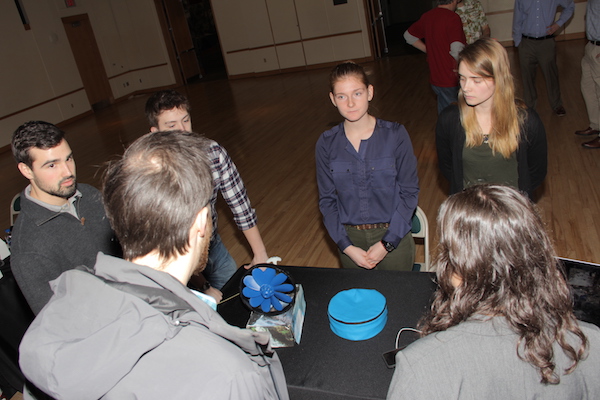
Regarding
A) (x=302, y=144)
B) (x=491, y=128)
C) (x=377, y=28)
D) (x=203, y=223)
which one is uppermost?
(x=377, y=28)

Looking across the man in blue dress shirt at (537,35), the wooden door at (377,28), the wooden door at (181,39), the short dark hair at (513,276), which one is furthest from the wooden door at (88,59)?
the short dark hair at (513,276)

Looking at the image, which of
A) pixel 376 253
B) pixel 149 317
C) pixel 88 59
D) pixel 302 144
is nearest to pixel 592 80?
pixel 302 144

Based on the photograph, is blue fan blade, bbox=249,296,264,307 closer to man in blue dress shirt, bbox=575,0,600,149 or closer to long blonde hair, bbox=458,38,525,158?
long blonde hair, bbox=458,38,525,158

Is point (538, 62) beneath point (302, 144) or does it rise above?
above

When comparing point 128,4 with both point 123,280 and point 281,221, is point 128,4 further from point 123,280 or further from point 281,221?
point 123,280

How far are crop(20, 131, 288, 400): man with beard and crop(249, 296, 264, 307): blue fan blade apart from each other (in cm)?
56

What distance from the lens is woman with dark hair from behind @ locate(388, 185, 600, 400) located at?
1.11 metres

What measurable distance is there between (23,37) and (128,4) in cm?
404

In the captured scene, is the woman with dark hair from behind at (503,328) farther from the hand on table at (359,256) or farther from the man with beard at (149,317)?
the hand on table at (359,256)

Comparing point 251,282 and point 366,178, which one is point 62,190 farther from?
point 366,178

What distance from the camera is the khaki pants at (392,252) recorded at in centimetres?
252

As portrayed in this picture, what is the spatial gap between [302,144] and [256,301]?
18.5 ft

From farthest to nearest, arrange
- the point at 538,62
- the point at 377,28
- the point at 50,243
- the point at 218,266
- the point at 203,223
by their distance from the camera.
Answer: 1. the point at 377,28
2. the point at 538,62
3. the point at 218,266
4. the point at 50,243
5. the point at 203,223

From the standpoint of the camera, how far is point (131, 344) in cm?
97
